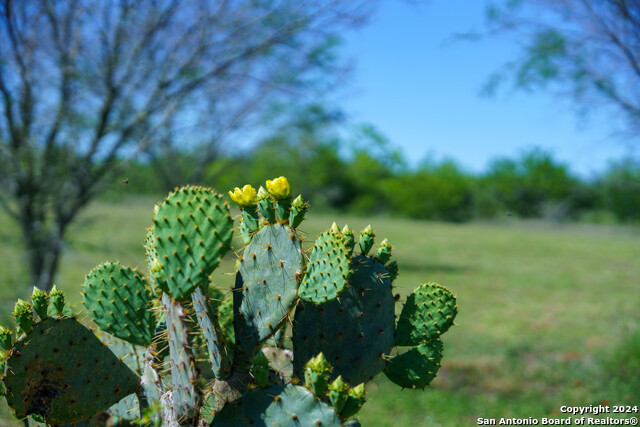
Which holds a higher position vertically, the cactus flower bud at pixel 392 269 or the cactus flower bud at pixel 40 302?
the cactus flower bud at pixel 40 302

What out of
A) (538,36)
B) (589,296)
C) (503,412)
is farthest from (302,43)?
(589,296)

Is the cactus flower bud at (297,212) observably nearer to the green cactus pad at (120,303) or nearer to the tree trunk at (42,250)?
the green cactus pad at (120,303)

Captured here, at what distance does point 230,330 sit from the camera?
4.19ft

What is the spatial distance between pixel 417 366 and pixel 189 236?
648 mm

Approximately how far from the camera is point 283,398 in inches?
36.1

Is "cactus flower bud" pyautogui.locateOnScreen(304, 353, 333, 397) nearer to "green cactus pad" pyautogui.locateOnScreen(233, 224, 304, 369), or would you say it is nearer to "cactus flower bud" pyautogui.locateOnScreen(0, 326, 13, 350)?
"green cactus pad" pyautogui.locateOnScreen(233, 224, 304, 369)

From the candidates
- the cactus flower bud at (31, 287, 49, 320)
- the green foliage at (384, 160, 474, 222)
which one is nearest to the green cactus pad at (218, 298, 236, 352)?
the cactus flower bud at (31, 287, 49, 320)

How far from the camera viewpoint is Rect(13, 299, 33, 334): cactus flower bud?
Answer: 38.0 inches

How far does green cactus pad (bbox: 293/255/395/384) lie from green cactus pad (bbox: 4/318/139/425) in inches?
15.2

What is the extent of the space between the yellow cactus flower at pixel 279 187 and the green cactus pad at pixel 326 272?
0.12 metres

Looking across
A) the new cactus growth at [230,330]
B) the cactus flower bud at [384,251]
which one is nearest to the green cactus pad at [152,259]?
the new cactus growth at [230,330]

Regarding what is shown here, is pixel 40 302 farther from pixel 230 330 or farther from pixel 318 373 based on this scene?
pixel 318 373

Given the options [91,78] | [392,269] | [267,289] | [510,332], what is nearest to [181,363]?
[267,289]

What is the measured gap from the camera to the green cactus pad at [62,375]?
99 cm
